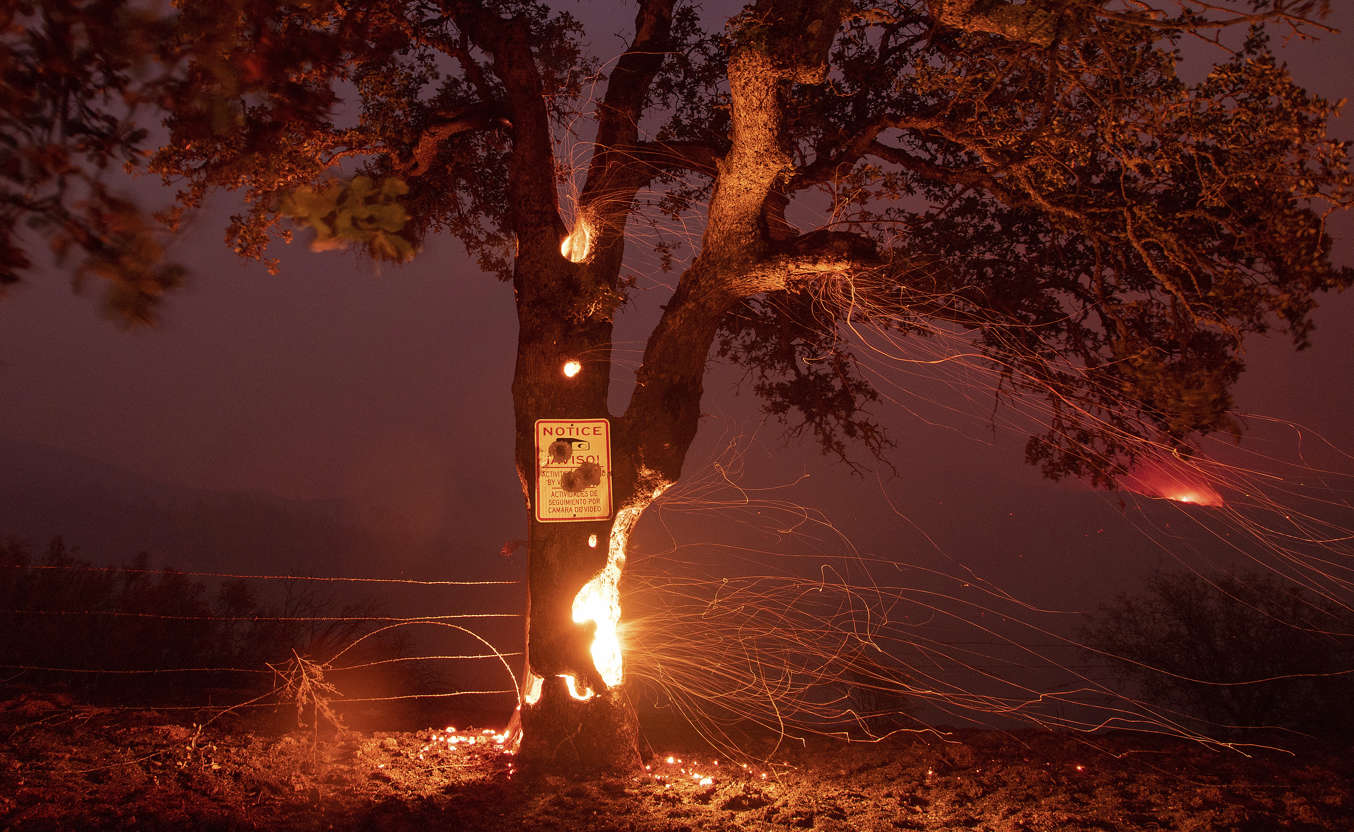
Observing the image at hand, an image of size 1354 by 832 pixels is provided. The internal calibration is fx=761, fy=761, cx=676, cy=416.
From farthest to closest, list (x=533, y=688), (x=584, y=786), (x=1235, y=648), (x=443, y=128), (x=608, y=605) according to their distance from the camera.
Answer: (x=1235, y=648), (x=443, y=128), (x=608, y=605), (x=533, y=688), (x=584, y=786)

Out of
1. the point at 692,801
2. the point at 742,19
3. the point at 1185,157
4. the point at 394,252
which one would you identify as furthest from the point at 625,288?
the point at 1185,157

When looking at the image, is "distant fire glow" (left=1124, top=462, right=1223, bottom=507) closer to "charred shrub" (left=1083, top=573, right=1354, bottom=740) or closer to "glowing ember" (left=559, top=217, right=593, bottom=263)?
"glowing ember" (left=559, top=217, right=593, bottom=263)

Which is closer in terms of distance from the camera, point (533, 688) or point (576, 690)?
point (576, 690)

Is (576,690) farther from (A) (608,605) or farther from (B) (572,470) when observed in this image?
(B) (572,470)

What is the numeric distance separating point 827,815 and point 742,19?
207 inches

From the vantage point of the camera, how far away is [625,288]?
6.43 meters

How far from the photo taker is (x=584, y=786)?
5094mm

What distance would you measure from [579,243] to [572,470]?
204 cm

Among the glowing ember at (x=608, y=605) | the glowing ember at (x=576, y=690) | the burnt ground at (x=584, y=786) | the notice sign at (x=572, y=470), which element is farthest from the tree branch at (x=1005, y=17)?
the glowing ember at (x=576, y=690)

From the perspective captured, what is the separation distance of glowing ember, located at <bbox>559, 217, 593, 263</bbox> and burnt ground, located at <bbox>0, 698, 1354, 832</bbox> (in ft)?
13.2

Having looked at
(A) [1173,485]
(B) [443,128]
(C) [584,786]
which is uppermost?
(B) [443,128]

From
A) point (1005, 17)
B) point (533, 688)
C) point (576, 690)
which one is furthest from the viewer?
point (533, 688)

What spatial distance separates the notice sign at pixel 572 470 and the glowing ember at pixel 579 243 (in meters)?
1.56

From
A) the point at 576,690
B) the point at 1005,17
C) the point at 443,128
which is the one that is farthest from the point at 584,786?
the point at 1005,17
